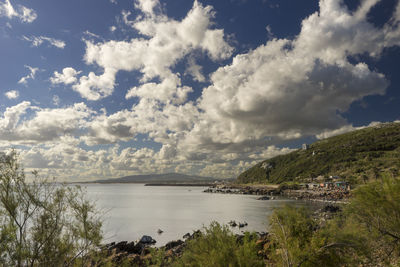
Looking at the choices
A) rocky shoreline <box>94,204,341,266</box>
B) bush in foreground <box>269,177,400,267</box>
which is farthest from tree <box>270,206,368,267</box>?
rocky shoreline <box>94,204,341,266</box>

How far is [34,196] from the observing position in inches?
625

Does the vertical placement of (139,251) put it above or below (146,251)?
below

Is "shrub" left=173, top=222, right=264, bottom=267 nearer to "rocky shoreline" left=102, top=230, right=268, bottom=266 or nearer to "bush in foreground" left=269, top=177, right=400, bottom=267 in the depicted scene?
"bush in foreground" left=269, top=177, right=400, bottom=267

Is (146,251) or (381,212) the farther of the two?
(146,251)

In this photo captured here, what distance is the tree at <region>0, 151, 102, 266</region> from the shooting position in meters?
14.4

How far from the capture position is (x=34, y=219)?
54.2 ft

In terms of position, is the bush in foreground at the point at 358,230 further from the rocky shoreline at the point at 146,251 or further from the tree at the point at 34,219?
the tree at the point at 34,219

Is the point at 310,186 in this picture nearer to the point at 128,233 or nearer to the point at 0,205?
the point at 128,233

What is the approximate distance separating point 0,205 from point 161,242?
109ft

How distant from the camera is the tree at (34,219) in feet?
47.2

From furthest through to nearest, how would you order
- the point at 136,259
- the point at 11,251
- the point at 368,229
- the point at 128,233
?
the point at 128,233 < the point at 136,259 < the point at 368,229 < the point at 11,251

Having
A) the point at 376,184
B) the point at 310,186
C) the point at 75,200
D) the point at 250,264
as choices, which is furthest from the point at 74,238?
the point at 310,186

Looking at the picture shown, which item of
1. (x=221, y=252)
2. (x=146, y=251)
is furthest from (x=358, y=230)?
(x=146, y=251)

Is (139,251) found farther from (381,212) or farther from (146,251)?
(381,212)
